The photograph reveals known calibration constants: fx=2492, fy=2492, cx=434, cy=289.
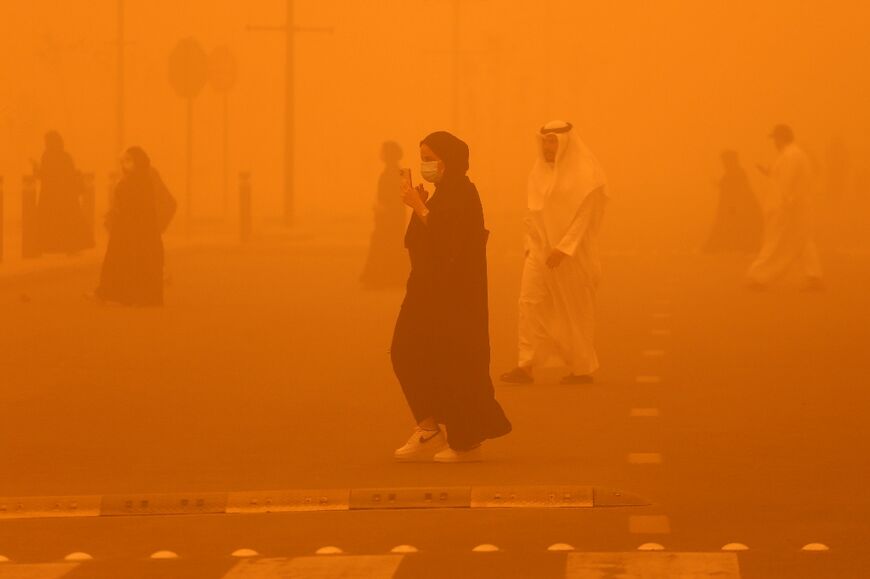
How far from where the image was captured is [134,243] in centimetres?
2375

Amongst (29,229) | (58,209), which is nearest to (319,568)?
(29,229)

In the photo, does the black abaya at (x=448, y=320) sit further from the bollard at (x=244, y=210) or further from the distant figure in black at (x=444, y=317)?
the bollard at (x=244, y=210)

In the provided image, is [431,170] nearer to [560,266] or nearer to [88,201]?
[560,266]

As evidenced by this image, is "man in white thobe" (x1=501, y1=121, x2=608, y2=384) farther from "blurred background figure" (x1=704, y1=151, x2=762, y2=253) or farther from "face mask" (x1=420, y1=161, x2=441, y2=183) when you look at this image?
"blurred background figure" (x1=704, y1=151, x2=762, y2=253)

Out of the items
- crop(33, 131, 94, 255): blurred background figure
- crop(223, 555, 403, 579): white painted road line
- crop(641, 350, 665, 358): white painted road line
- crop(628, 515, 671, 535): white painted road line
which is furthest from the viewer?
crop(33, 131, 94, 255): blurred background figure

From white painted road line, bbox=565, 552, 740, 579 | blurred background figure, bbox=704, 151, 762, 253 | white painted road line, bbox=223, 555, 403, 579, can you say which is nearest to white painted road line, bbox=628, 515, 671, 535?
white painted road line, bbox=565, 552, 740, 579

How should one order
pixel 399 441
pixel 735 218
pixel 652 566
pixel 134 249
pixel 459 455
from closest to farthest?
pixel 652 566
pixel 459 455
pixel 399 441
pixel 134 249
pixel 735 218

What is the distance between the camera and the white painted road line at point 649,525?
9.71 m

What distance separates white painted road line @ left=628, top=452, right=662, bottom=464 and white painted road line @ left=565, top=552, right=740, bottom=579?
2710 millimetres

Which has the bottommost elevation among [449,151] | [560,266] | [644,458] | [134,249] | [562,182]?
[644,458]

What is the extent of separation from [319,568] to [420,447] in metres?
3.13

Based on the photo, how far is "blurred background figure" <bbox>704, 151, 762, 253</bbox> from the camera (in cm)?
3409

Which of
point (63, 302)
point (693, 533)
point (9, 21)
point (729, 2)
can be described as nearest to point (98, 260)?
point (63, 302)

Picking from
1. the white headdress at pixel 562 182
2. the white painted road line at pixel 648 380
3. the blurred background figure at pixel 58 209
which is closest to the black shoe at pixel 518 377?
the white painted road line at pixel 648 380
